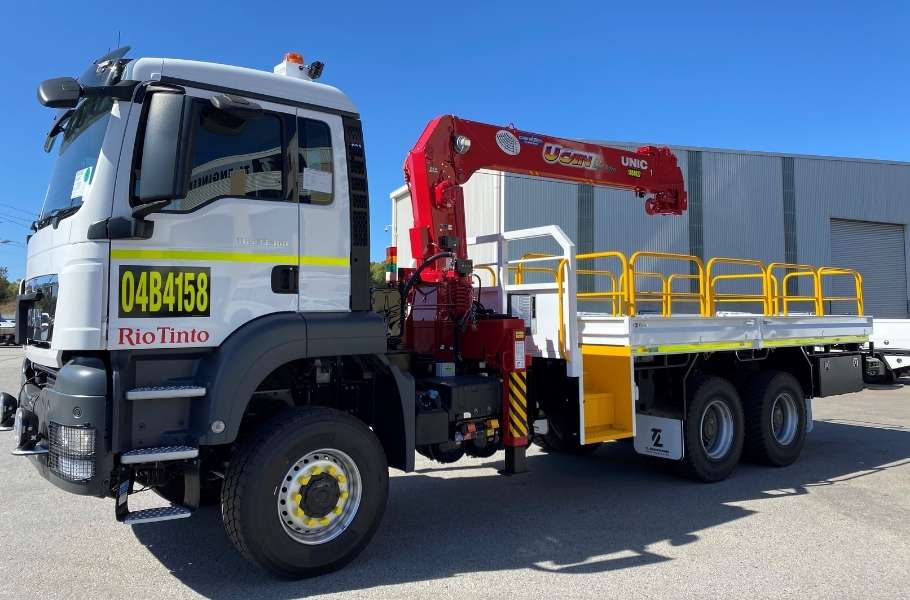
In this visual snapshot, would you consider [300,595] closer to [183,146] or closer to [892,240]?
[183,146]

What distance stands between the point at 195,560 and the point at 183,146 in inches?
112

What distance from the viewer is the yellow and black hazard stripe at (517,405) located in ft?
19.1

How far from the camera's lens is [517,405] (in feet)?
19.1

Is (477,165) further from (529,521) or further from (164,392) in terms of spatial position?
(164,392)

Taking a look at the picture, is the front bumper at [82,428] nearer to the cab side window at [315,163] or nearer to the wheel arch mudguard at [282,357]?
the wheel arch mudguard at [282,357]

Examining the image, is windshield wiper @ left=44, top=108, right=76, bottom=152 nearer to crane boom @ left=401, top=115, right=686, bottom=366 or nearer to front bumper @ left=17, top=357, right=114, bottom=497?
front bumper @ left=17, top=357, right=114, bottom=497

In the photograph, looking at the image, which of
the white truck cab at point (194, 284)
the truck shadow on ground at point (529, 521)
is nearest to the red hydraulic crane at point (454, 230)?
the truck shadow on ground at point (529, 521)

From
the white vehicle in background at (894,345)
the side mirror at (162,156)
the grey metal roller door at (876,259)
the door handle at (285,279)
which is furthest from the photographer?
the grey metal roller door at (876,259)

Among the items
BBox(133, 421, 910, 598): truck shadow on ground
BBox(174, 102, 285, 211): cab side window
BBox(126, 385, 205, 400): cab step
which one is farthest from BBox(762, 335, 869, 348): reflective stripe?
BBox(126, 385, 205, 400): cab step

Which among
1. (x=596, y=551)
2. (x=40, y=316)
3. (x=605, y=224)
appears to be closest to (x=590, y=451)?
(x=596, y=551)

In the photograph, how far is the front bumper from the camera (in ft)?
12.5

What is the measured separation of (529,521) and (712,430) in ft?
8.99

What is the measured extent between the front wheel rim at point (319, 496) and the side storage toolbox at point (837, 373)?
6.56m

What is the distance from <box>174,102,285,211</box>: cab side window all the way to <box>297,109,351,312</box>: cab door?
0.18 metres
